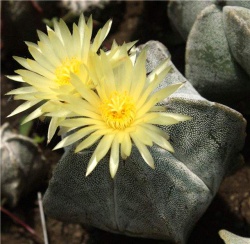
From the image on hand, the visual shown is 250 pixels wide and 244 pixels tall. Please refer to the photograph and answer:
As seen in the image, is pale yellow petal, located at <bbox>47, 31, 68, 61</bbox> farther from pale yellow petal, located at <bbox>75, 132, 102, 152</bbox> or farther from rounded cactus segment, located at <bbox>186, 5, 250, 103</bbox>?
rounded cactus segment, located at <bbox>186, 5, 250, 103</bbox>

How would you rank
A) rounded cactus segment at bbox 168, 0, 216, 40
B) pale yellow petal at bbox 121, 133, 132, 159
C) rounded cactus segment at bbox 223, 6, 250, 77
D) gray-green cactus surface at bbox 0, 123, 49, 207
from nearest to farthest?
1. pale yellow petal at bbox 121, 133, 132, 159
2. rounded cactus segment at bbox 223, 6, 250, 77
3. rounded cactus segment at bbox 168, 0, 216, 40
4. gray-green cactus surface at bbox 0, 123, 49, 207

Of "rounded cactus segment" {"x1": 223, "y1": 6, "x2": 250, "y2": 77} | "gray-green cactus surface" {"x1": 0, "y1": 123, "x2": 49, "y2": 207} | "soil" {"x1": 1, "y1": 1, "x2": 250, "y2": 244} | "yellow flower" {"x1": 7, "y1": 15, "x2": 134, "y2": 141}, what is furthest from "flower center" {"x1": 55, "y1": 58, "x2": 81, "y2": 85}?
"gray-green cactus surface" {"x1": 0, "y1": 123, "x2": 49, "y2": 207}

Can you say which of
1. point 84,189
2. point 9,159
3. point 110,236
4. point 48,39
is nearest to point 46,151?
point 9,159

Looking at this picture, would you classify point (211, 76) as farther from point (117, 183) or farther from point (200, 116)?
point (117, 183)

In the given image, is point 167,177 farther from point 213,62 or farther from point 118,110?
point 213,62

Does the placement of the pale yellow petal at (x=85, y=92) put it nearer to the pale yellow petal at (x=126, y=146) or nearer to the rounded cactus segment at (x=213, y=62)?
the pale yellow petal at (x=126, y=146)
